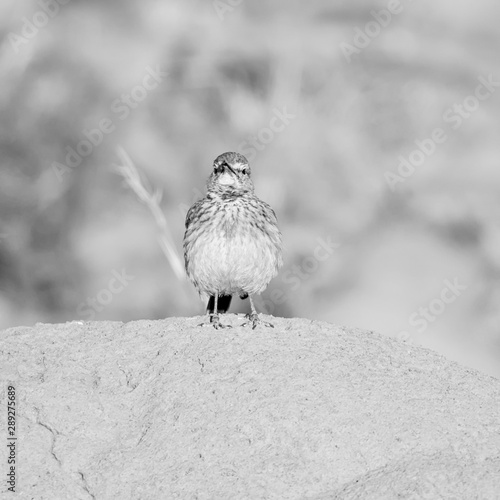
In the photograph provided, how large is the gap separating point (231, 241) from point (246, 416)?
254 cm

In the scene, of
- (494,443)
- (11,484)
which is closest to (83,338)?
(11,484)

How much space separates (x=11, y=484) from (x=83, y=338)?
158 centimetres

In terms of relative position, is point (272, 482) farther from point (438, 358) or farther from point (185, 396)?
point (438, 358)

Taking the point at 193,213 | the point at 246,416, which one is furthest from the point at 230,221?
the point at 246,416

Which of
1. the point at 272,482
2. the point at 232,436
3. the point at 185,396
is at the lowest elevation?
the point at 272,482

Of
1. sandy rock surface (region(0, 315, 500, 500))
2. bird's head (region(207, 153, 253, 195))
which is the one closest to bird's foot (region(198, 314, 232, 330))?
sandy rock surface (region(0, 315, 500, 500))

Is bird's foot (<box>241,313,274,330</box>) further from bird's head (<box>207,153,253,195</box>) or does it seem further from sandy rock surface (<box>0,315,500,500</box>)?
bird's head (<box>207,153,253,195</box>)

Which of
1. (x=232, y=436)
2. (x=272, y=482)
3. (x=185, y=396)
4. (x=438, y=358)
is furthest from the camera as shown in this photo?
(x=438, y=358)

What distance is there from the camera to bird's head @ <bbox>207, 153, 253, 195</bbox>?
8.65 meters

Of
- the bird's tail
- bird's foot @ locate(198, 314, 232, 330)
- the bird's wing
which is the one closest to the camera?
bird's foot @ locate(198, 314, 232, 330)

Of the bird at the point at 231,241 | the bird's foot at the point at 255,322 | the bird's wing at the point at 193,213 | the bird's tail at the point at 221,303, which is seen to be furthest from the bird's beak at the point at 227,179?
the bird's foot at the point at 255,322

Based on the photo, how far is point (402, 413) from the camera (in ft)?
19.2

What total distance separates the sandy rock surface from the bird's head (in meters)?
2.03

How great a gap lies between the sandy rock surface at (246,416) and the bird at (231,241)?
4.30 feet
